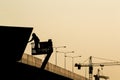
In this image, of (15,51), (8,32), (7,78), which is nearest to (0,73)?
(7,78)

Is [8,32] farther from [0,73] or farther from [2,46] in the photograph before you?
[0,73]

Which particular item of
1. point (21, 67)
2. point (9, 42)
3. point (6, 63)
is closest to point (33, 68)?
point (21, 67)

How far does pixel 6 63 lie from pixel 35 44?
11.7 feet

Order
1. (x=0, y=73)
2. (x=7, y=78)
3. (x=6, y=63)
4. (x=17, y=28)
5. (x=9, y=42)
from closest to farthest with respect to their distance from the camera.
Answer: (x=17, y=28) < (x=9, y=42) < (x=6, y=63) < (x=0, y=73) < (x=7, y=78)

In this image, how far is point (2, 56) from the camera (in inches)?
1358

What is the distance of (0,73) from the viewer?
39.3 meters

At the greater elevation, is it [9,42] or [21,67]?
[9,42]

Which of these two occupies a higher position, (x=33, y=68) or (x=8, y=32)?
(x=8, y=32)

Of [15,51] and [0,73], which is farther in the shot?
[0,73]

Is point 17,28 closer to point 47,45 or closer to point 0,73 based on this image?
point 47,45

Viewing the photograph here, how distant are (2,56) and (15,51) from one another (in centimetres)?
126

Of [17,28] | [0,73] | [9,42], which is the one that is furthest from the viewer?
[0,73]

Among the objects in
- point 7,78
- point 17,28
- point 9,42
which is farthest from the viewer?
point 7,78

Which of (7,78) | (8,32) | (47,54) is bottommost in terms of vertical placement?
(7,78)
